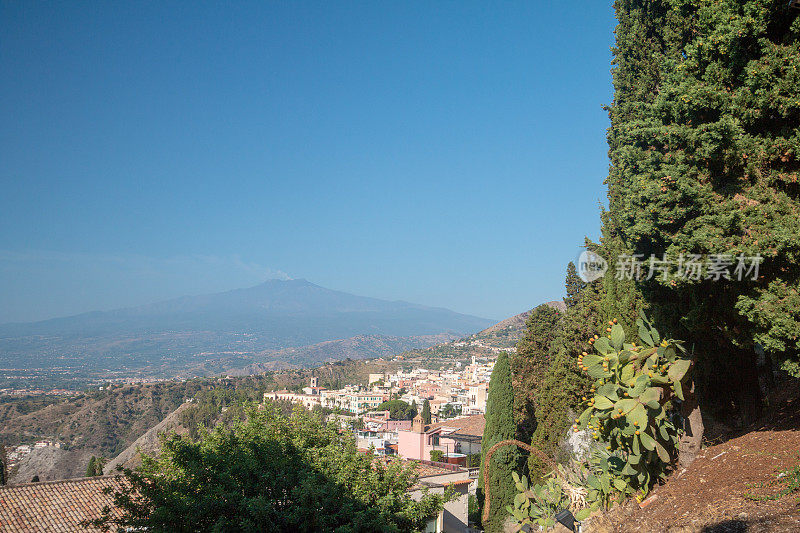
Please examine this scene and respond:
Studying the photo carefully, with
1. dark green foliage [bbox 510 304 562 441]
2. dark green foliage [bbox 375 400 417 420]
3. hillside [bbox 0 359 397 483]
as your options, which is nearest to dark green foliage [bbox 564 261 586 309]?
dark green foliage [bbox 510 304 562 441]

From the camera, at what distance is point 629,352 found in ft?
19.7

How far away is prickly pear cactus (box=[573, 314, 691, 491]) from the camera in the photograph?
575 cm

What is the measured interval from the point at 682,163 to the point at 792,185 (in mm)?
1151

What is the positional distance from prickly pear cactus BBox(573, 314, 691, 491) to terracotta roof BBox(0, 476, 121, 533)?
11.1 m

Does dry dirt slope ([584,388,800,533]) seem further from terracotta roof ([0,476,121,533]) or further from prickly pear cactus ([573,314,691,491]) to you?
terracotta roof ([0,476,121,533])

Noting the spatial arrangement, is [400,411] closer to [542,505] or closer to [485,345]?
[542,505]

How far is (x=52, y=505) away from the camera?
14.3 m

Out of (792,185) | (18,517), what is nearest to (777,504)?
(792,185)

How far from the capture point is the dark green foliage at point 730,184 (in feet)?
19.5

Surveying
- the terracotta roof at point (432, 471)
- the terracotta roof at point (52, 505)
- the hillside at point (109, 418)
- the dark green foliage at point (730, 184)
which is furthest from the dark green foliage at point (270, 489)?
the hillside at point (109, 418)

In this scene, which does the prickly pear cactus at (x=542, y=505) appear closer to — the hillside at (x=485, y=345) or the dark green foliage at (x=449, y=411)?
the dark green foliage at (x=449, y=411)

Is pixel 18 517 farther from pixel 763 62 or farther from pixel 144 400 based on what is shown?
pixel 144 400

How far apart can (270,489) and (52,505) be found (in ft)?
33.6

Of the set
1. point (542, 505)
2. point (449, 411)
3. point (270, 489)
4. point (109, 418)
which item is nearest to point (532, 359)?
point (542, 505)
